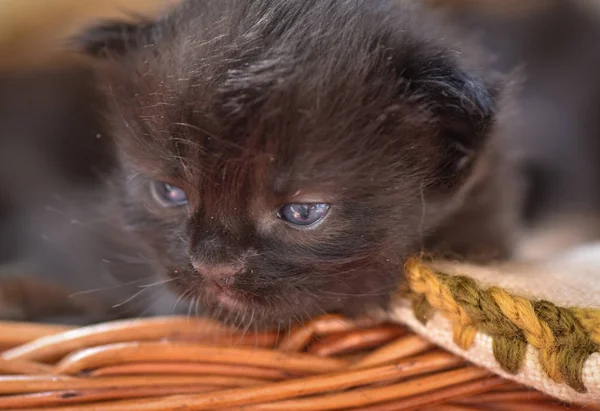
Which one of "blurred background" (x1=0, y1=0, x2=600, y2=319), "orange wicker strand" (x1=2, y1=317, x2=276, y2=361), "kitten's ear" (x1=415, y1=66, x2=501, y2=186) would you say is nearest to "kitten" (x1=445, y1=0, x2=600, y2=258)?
"blurred background" (x1=0, y1=0, x2=600, y2=319)

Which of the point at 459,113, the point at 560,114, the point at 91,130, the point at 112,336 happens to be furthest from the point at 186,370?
the point at 560,114

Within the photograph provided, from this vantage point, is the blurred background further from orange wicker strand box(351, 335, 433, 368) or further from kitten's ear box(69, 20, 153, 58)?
orange wicker strand box(351, 335, 433, 368)

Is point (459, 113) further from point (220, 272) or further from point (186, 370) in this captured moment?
point (186, 370)

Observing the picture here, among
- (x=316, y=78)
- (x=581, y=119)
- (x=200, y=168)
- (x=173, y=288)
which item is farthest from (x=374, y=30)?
(x=581, y=119)

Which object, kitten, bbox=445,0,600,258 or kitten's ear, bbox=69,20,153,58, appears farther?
kitten, bbox=445,0,600,258

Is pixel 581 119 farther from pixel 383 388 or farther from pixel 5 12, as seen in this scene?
pixel 5 12

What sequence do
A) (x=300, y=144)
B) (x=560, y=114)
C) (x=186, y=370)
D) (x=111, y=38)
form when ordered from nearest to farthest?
(x=300, y=144) < (x=186, y=370) < (x=111, y=38) < (x=560, y=114)
